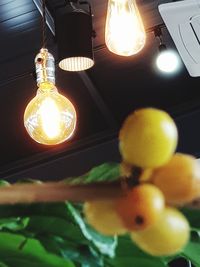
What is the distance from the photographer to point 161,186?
→ 29 centimetres

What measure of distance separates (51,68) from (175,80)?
2.03 m

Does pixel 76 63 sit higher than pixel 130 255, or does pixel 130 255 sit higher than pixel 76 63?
pixel 76 63

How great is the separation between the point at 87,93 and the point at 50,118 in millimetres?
1934

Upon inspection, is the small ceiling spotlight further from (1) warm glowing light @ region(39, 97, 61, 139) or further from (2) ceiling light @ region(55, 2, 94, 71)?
(1) warm glowing light @ region(39, 97, 61, 139)

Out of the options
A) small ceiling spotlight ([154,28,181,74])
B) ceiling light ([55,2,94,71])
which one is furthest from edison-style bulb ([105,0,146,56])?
small ceiling spotlight ([154,28,181,74])

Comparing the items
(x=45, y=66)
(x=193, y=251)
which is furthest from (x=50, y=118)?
(x=193, y=251)

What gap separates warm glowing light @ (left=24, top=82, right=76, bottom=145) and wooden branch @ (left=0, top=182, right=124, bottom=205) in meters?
1.86

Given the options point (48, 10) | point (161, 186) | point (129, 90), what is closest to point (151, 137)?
point (161, 186)

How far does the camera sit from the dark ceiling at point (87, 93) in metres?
3.26

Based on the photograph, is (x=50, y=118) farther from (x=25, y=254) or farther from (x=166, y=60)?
(x=25, y=254)

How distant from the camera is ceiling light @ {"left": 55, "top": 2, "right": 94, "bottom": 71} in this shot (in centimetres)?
240

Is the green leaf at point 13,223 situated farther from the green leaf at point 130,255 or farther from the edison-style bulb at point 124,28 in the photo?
the edison-style bulb at point 124,28

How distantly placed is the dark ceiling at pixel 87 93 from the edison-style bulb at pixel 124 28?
0.89m

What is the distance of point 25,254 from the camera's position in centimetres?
41
